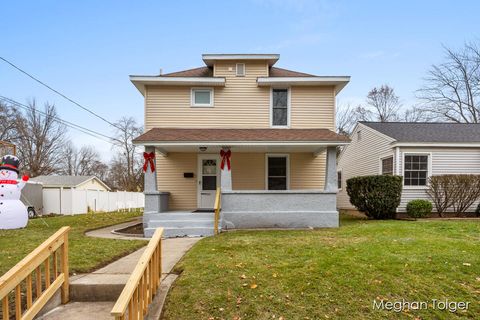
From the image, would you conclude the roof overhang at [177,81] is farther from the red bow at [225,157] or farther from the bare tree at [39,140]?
the bare tree at [39,140]

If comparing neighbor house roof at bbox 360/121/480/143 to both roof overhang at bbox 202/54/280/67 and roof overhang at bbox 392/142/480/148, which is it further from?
roof overhang at bbox 202/54/280/67

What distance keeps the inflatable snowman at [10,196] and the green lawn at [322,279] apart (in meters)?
7.50

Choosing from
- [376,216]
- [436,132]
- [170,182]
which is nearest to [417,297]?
[376,216]

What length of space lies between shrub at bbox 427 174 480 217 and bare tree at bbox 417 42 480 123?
2196cm

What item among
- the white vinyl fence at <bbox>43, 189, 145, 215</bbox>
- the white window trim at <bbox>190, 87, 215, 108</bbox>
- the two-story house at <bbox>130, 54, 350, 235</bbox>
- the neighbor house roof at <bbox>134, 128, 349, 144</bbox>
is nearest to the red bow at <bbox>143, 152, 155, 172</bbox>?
the neighbor house roof at <bbox>134, 128, 349, 144</bbox>

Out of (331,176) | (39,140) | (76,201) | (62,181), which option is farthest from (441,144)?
(39,140)

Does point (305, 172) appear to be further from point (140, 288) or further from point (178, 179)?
point (140, 288)

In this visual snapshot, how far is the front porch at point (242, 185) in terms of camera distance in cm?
934

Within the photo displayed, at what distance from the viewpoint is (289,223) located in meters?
9.44

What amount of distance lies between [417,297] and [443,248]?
2504 millimetres

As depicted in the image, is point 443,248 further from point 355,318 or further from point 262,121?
point 262,121

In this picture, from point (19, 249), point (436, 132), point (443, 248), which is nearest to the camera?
point (443, 248)

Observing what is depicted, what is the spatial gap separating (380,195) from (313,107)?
166 inches

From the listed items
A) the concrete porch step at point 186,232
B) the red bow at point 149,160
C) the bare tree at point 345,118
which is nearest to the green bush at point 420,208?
the concrete porch step at point 186,232
